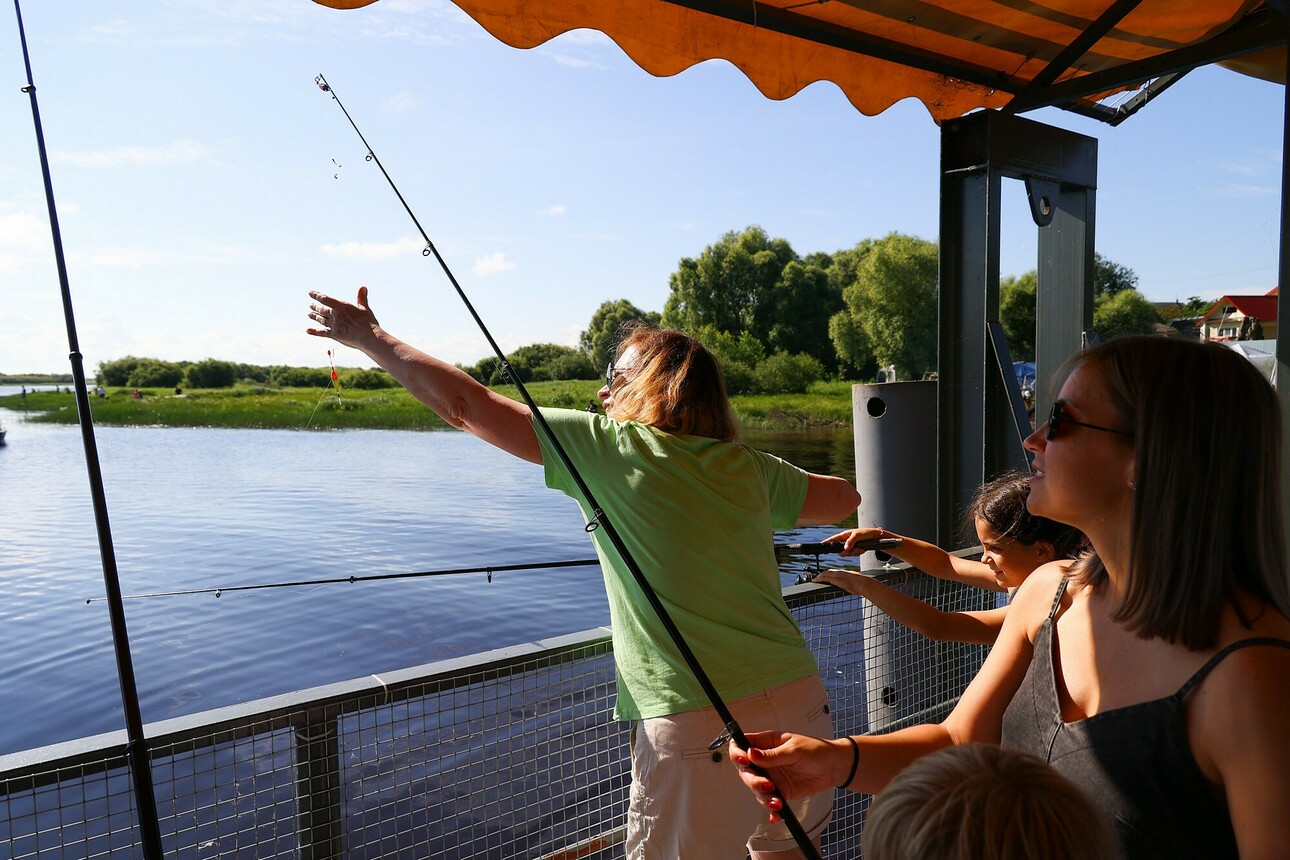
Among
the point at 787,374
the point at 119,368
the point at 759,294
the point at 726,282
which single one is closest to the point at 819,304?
the point at 759,294

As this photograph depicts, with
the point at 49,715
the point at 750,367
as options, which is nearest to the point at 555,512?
the point at 750,367

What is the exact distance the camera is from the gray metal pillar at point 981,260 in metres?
3.41

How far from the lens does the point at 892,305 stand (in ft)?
157

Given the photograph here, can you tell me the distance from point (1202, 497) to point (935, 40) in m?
2.74

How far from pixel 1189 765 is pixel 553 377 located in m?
17.9

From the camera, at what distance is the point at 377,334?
5.90 ft

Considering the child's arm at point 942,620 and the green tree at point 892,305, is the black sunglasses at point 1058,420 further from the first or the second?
the green tree at point 892,305

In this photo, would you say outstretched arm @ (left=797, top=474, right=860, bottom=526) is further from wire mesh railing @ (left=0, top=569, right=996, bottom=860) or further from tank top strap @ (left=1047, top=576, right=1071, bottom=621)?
tank top strap @ (left=1047, top=576, right=1071, bottom=621)

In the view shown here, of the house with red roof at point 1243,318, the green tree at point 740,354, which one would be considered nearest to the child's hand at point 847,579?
the house with red roof at point 1243,318

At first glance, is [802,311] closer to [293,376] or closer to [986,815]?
[293,376]

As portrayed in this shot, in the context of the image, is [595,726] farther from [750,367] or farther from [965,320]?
[750,367]

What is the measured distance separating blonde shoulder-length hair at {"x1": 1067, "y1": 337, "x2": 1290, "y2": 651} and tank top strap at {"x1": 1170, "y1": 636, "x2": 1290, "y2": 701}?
23mm

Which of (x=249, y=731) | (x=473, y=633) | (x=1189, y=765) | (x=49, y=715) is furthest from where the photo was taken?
(x=473, y=633)

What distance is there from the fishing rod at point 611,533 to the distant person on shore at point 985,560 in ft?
1.82
